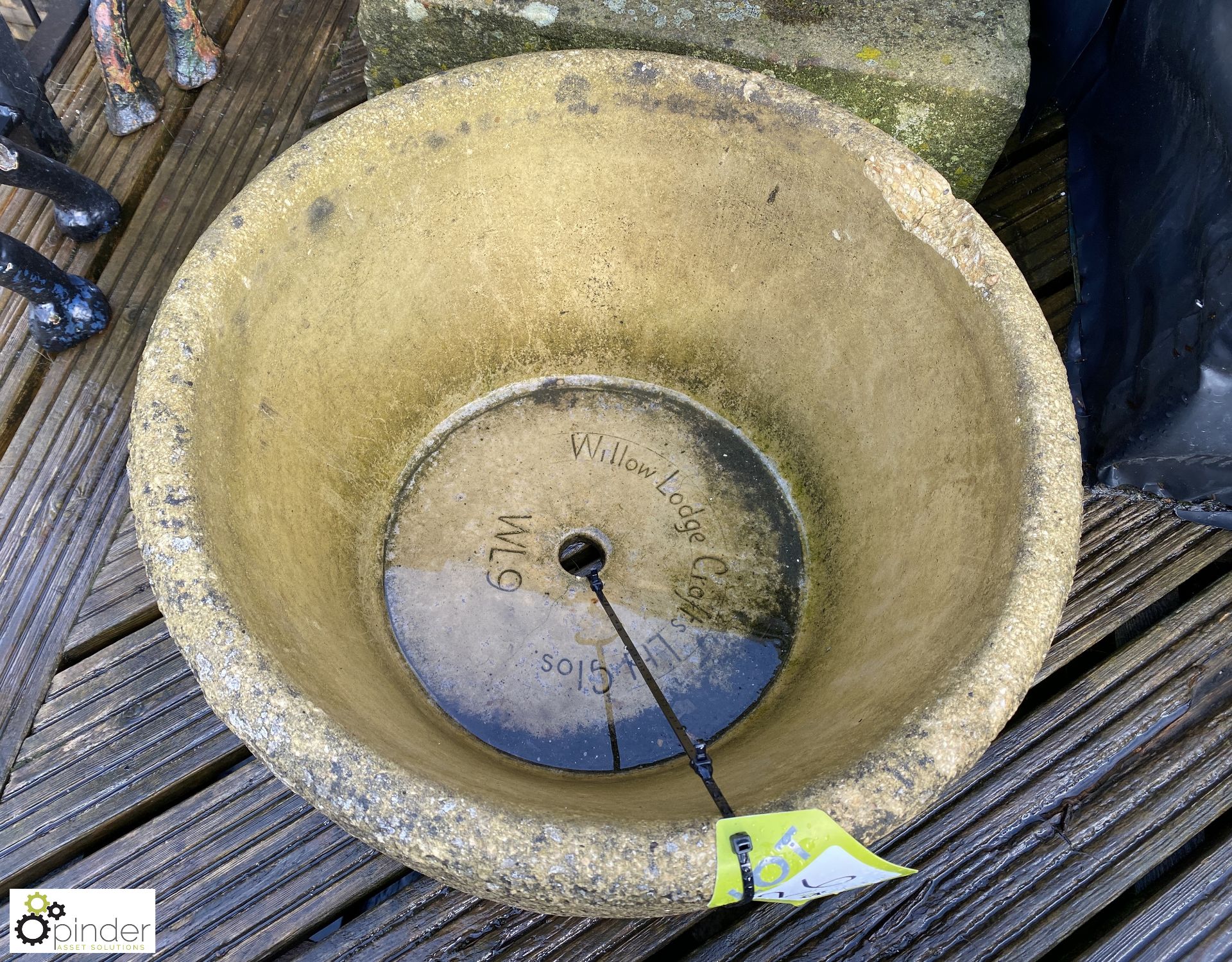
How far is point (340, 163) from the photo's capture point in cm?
147

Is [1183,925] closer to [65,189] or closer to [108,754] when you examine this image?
[108,754]

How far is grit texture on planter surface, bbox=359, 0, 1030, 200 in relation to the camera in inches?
70.4

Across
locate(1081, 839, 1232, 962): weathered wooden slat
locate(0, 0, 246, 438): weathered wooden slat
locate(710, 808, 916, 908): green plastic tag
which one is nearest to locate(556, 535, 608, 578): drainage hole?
locate(710, 808, 916, 908): green plastic tag

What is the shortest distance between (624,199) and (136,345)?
1230 mm

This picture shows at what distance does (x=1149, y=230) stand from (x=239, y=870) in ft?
7.33

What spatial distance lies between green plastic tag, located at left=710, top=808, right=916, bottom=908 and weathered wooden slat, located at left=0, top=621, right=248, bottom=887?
114 centimetres

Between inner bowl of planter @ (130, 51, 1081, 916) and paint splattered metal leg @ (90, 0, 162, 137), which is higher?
paint splattered metal leg @ (90, 0, 162, 137)

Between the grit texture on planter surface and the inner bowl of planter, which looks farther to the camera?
the grit texture on planter surface

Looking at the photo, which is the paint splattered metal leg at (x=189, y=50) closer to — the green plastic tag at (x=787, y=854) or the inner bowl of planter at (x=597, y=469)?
the inner bowl of planter at (x=597, y=469)

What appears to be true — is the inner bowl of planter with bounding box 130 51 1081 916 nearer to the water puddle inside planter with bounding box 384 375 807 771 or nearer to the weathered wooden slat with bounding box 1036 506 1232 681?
the water puddle inside planter with bounding box 384 375 807 771

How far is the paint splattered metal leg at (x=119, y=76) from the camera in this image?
6.81 feet

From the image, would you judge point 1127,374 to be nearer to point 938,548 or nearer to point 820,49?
point 938,548

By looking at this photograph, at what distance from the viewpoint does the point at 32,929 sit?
59.0 inches

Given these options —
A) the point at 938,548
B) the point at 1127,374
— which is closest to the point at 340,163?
the point at 938,548
